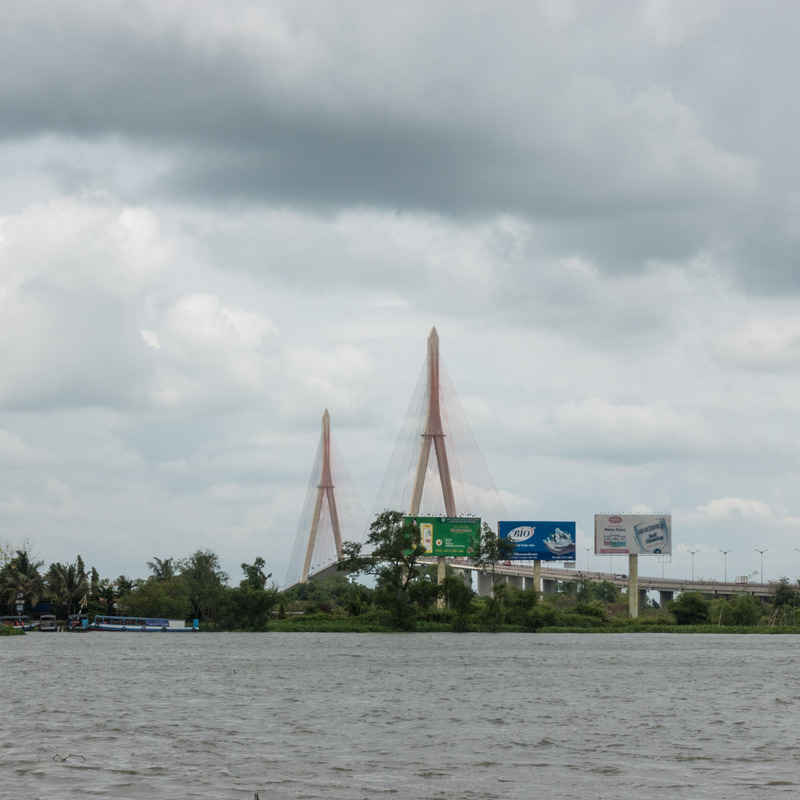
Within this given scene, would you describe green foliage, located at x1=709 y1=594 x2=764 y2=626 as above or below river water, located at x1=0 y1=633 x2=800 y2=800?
above

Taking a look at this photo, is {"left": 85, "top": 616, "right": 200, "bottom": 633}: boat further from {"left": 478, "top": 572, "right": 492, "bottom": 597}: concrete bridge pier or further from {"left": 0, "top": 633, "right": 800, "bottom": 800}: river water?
{"left": 0, "top": 633, "right": 800, "bottom": 800}: river water

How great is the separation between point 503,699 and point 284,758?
13.7m

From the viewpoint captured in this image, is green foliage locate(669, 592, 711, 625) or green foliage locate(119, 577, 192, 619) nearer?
green foliage locate(119, 577, 192, 619)

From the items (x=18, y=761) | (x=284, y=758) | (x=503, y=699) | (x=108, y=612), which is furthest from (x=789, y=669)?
(x=108, y=612)

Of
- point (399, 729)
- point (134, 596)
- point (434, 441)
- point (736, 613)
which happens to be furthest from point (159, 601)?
point (399, 729)

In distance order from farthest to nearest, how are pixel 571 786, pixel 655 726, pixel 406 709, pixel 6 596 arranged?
pixel 6 596, pixel 406 709, pixel 655 726, pixel 571 786

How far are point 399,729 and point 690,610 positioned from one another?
8691cm

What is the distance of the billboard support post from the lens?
113562 mm

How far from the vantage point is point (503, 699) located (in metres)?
34.4

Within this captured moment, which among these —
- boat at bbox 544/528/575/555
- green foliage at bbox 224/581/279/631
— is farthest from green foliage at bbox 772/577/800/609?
green foliage at bbox 224/581/279/631

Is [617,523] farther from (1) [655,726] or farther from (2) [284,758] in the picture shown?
(2) [284,758]

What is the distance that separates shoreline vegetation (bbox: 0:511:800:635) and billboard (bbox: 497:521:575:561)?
323 cm

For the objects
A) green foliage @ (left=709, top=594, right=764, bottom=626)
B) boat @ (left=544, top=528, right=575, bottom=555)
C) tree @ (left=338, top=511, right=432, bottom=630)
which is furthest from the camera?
boat @ (left=544, top=528, right=575, bottom=555)

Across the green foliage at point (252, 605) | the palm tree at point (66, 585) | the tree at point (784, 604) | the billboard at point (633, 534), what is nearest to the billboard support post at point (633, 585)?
the billboard at point (633, 534)
